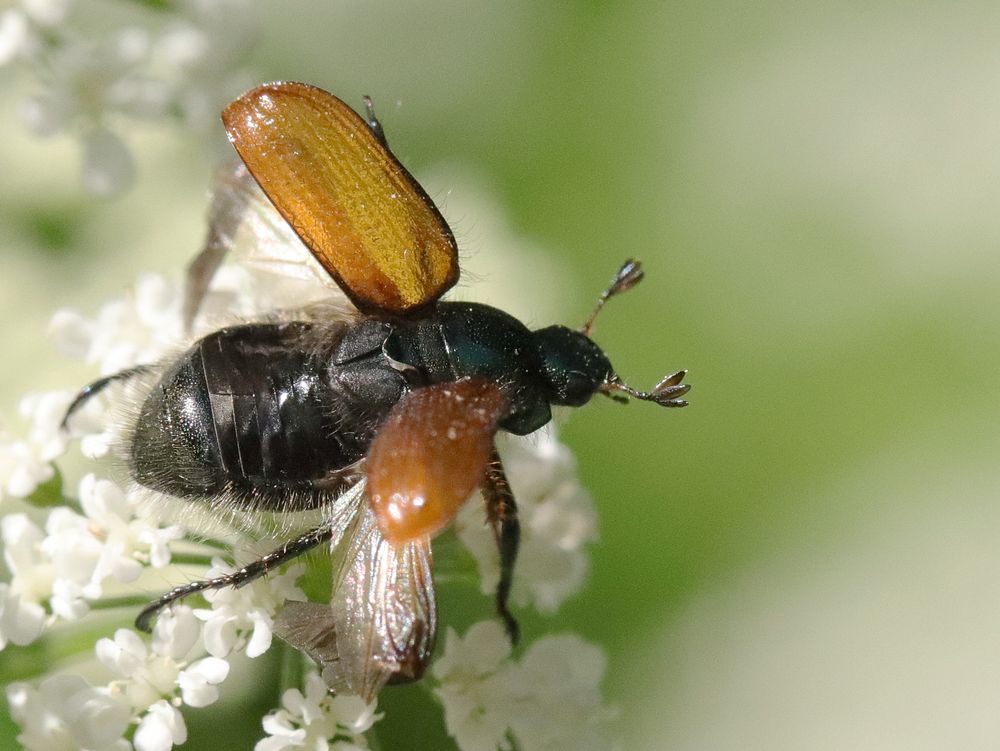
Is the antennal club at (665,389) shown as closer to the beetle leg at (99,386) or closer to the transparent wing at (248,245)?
the transparent wing at (248,245)

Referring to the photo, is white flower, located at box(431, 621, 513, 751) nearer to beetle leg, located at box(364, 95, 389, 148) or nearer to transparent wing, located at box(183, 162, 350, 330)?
transparent wing, located at box(183, 162, 350, 330)

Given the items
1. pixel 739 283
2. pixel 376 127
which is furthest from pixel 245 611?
pixel 739 283

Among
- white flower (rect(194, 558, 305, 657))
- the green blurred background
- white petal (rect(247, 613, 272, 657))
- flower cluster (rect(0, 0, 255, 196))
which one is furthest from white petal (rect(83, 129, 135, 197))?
white petal (rect(247, 613, 272, 657))

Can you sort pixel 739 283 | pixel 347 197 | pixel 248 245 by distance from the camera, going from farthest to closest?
pixel 739 283
pixel 248 245
pixel 347 197

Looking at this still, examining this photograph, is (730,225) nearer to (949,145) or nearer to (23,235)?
(949,145)

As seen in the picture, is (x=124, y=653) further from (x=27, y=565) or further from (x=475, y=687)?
(x=475, y=687)

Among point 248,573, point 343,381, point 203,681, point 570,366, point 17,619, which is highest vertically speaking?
point 570,366
